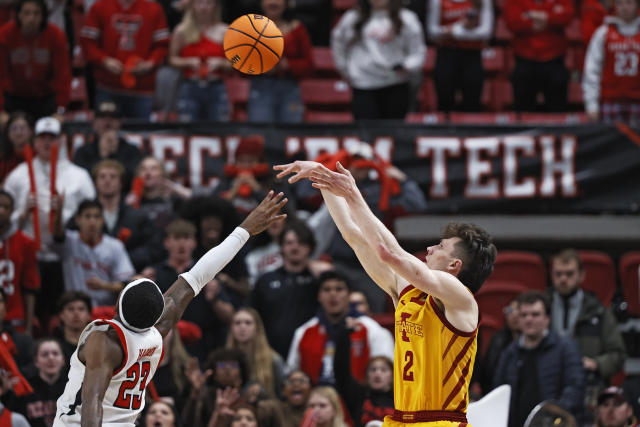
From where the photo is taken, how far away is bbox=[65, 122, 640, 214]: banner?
1352 centimetres

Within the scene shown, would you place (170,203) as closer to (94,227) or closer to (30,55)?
(94,227)

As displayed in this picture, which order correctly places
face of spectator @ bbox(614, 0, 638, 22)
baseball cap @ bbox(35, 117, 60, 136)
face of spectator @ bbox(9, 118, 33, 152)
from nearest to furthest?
1. baseball cap @ bbox(35, 117, 60, 136)
2. face of spectator @ bbox(9, 118, 33, 152)
3. face of spectator @ bbox(614, 0, 638, 22)

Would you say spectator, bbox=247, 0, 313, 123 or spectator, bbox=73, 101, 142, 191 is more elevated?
spectator, bbox=247, 0, 313, 123

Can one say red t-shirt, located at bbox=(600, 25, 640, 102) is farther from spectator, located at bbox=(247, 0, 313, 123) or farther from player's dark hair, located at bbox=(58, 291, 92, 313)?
player's dark hair, located at bbox=(58, 291, 92, 313)

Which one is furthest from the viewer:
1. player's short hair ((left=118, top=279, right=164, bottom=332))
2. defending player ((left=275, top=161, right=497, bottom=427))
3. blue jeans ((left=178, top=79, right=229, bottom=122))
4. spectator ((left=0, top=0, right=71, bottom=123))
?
blue jeans ((left=178, top=79, right=229, bottom=122))

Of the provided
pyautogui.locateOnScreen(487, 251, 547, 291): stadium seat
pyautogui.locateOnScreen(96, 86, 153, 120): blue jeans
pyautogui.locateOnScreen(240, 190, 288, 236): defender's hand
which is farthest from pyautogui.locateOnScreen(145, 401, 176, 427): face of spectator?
pyautogui.locateOnScreen(96, 86, 153, 120): blue jeans

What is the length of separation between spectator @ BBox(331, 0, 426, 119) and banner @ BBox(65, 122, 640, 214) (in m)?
0.86

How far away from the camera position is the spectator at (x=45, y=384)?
9570 millimetres

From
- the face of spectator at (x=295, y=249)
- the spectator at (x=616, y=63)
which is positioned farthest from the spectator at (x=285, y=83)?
the spectator at (x=616, y=63)

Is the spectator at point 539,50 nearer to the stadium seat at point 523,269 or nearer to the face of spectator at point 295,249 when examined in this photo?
the stadium seat at point 523,269

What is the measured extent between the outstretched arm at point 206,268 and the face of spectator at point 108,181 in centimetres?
484

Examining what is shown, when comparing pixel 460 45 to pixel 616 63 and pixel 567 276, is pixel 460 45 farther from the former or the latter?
pixel 567 276

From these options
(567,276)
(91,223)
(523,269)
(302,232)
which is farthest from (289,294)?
(523,269)

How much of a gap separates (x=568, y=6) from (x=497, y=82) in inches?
82.5
